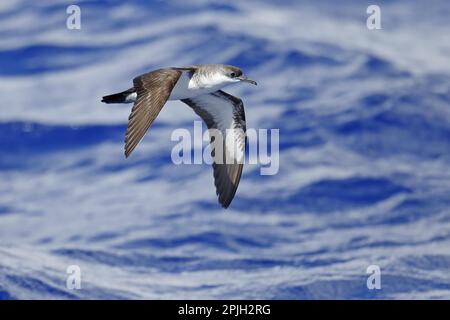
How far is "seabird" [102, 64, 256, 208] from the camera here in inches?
499

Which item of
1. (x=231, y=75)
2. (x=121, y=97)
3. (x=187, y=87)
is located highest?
(x=231, y=75)

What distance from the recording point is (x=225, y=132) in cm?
1589

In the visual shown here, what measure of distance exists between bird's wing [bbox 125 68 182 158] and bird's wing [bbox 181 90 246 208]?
2060 mm

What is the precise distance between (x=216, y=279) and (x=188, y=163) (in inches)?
234

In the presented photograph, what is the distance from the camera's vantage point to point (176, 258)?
933 inches

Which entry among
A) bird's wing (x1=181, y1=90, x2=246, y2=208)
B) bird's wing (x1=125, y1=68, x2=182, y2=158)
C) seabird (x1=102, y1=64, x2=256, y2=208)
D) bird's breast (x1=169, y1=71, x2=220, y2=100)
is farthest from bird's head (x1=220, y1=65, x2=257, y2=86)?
bird's wing (x1=181, y1=90, x2=246, y2=208)

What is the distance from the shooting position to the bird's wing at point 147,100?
40.4 feet

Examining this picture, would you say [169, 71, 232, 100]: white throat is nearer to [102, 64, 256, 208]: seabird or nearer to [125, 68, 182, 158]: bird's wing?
[102, 64, 256, 208]: seabird

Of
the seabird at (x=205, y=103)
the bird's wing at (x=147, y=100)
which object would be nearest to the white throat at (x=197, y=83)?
the seabird at (x=205, y=103)

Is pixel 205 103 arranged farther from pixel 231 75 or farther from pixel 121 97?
pixel 121 97

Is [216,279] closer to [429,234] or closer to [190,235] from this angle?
[190,235]

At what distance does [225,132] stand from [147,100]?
3.19 metres

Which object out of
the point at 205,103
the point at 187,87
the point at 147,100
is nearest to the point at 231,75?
the point at 187,87

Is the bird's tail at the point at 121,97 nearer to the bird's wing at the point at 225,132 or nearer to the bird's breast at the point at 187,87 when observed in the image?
the bird's breast at the point at 187,87
